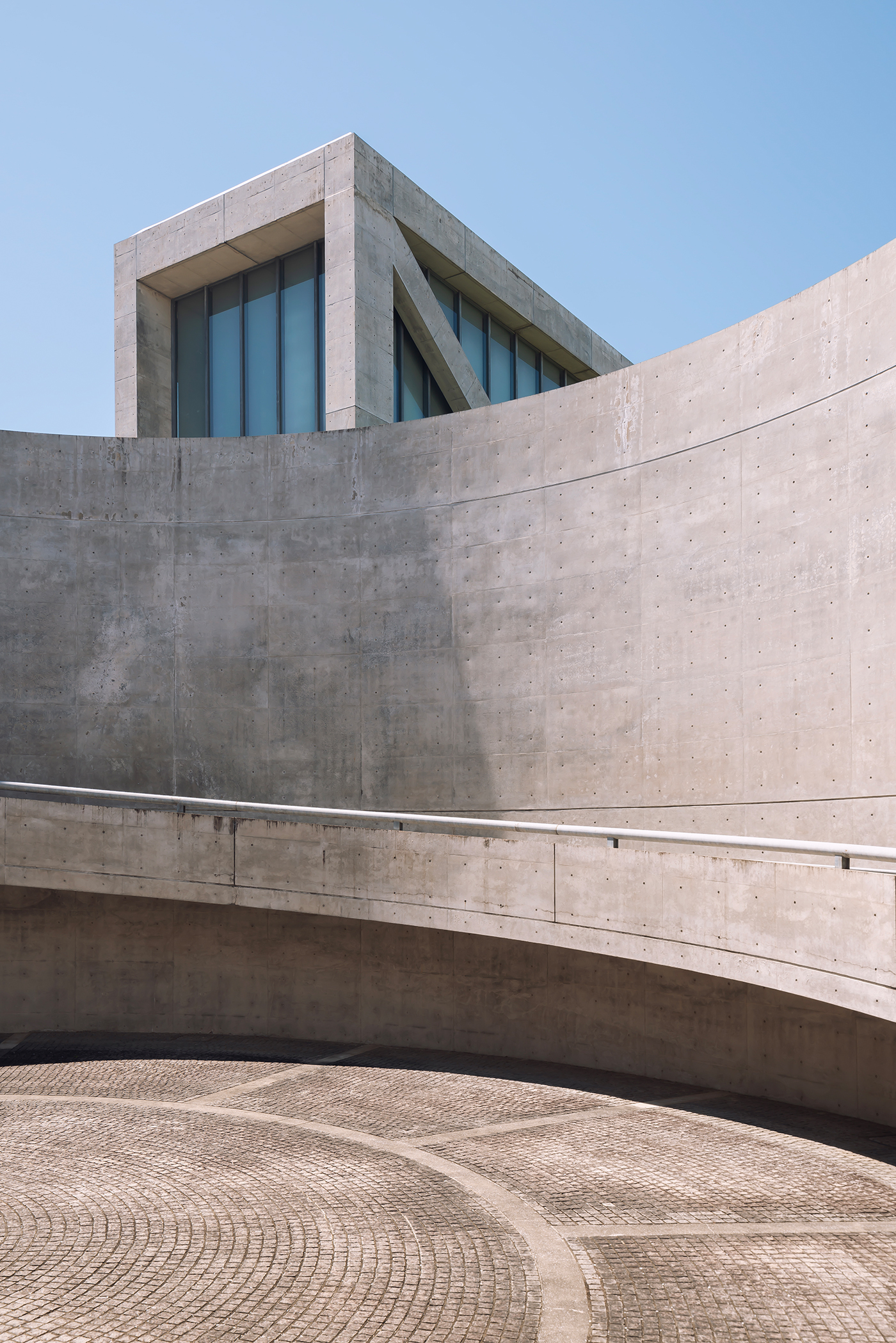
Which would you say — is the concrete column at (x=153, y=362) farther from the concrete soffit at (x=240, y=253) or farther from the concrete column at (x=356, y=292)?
the concrete column at (x=356, y=292)

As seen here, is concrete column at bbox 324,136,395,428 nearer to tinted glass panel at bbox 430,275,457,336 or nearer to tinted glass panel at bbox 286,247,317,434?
tinted glass panel at bbox 286,247,317,434

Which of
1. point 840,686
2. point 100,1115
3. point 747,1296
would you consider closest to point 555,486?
point 840,686

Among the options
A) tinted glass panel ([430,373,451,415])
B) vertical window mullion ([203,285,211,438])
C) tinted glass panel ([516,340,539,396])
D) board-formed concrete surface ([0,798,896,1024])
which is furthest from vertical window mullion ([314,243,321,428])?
board-formed concrete surface ([0,798,896,1024])

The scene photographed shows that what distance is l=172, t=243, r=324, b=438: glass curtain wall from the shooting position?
22.1 metres

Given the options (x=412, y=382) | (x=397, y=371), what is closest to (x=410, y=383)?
(x=412, y=382)

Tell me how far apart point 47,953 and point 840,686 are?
1202 cm

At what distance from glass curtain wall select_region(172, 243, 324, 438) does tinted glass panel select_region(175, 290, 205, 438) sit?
15 mm

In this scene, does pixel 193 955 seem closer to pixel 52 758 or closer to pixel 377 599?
pixel 52 758

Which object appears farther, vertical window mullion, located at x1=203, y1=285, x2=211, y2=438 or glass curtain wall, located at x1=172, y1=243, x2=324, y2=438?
vertical window mullion, located at x1=203, y1=285, x2=211, y2=438

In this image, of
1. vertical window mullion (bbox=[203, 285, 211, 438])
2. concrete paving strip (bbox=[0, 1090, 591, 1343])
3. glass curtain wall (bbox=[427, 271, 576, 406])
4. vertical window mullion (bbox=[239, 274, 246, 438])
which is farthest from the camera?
glass curtain wall (bbox=[427, 271, 576, 406])

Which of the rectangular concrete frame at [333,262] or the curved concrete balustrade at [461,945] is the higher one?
the rectangular concrete frame at [333,262]

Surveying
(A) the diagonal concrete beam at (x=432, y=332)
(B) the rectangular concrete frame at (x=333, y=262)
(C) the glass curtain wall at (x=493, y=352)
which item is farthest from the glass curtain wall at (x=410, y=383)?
(C) the glass curtain wall at (x=493, y=352)

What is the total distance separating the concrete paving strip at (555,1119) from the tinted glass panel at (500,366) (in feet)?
58.6

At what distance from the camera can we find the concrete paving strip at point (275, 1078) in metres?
11.5
